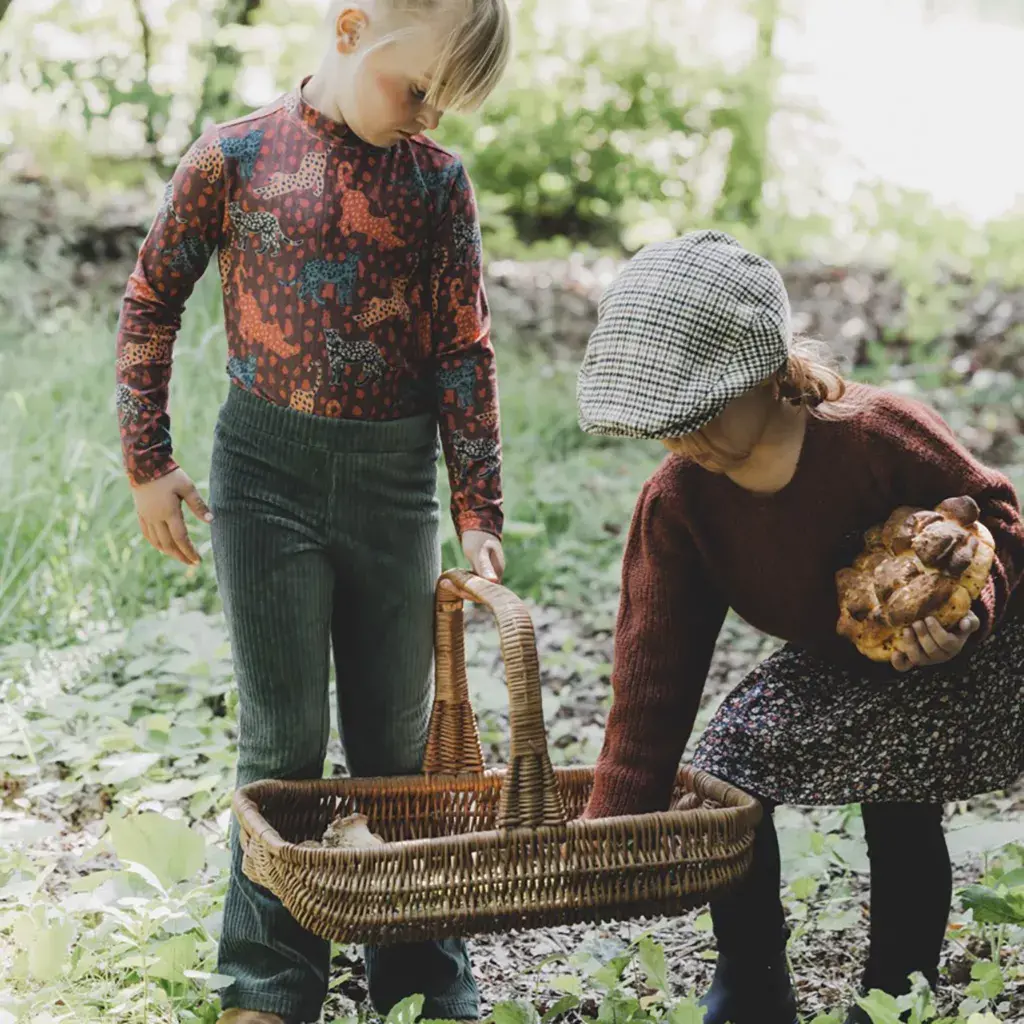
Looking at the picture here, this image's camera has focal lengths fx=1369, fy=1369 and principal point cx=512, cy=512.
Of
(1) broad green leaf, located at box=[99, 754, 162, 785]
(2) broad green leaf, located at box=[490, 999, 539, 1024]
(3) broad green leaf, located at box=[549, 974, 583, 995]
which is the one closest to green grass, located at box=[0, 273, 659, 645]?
(1) broad green leaf, located at box=[99, 754, 162, 785]

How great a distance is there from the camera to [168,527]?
1.99 meters

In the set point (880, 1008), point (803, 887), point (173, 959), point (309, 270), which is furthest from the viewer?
point (803, 887)

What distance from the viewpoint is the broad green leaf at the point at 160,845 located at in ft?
6.97

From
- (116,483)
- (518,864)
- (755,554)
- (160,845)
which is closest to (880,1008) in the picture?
(518,864)

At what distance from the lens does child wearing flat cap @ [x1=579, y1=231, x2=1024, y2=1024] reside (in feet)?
5.67

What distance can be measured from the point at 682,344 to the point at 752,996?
3.11ft

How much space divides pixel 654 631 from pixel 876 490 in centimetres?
36

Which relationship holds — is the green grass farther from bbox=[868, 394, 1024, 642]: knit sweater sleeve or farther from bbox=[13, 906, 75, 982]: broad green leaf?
bbox=[868, 394, 1024, 642]: knit sweater sleeve

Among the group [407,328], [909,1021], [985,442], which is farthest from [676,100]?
[909,1021]

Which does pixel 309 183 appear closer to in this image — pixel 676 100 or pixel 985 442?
pixel 985 442

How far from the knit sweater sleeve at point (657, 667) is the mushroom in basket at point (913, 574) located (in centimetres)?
22

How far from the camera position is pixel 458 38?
1.79 m

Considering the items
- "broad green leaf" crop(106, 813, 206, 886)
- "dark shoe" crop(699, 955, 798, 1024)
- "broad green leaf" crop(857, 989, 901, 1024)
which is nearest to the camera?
"broad green leaf" crop(857, 989, 901, 1024)

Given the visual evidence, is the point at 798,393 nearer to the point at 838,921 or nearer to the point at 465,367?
the point at 465,367
